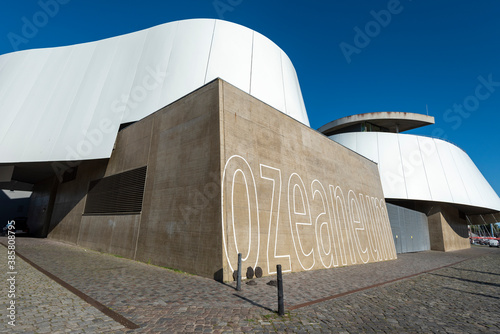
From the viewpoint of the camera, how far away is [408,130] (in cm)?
3331

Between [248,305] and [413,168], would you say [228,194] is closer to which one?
[248,305]

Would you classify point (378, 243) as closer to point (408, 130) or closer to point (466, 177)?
point (466, 177)

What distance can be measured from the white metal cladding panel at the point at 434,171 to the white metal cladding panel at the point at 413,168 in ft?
1.45

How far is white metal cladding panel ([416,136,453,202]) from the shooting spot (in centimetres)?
2586

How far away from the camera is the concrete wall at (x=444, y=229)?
27.2 metres

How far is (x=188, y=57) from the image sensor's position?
16.0 m

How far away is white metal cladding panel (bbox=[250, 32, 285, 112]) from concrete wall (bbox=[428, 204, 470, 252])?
2167cm

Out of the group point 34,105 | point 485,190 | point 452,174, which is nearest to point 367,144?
point 452,174

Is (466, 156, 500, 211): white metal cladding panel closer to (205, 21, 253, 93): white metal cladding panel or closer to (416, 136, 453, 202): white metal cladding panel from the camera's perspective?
(416, 136, 453, 202): white metal cladding panel

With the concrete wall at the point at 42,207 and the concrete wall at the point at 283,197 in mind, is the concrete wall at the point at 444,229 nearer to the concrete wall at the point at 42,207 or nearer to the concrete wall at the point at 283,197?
the concrete wall at the point at 283,197

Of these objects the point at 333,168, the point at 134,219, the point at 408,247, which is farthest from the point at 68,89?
the point at 408,247

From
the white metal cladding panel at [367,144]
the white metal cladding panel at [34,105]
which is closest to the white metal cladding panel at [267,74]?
the white metal cladding panel at [34,105]

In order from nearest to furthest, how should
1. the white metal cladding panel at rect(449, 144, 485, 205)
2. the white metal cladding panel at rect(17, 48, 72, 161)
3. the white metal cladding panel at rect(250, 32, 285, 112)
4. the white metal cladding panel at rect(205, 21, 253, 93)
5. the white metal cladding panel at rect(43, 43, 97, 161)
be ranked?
the white metal cladding panel at rect(43, 43, 97, 161) < the white metal cladding panel at rect(17, 48, 72, 161) < the white metal cladding panel at rect(205, 21, 253, 93) < the white metal cladding panel at rect(250, 32, 285, 112) < the white metal cladding panel at rect(449, 144, 485, 205)

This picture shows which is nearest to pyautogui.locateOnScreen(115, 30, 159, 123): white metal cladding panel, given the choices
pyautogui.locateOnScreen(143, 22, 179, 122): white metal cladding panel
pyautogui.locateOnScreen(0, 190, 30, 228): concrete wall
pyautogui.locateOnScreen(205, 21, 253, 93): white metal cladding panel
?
pyautogui.locateOnScreen(143, 22, 179, 122): white metal cladding panel
